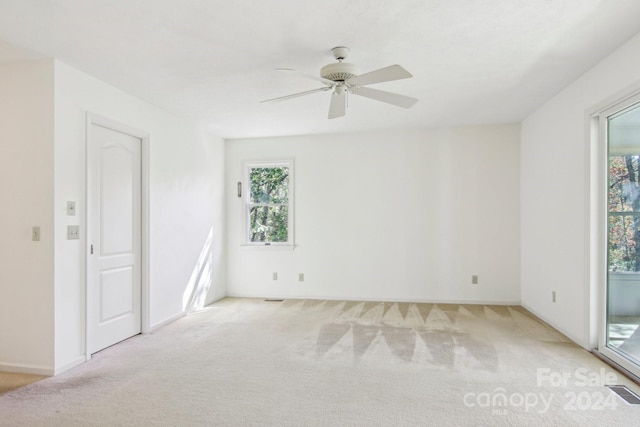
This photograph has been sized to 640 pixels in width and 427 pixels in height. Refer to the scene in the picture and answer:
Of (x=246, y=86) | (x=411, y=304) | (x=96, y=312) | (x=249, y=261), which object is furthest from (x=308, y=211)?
(x=96, y=312)

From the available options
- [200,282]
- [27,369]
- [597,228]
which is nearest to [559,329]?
[597,228]

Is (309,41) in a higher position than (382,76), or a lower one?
higher

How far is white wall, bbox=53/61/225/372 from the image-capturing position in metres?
2.98

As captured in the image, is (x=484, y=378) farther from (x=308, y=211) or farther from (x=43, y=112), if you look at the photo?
(x=43, y=112)

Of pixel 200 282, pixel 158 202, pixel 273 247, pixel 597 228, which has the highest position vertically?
pixel 158 202

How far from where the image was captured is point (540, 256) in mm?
4387

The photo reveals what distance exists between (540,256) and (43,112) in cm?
515

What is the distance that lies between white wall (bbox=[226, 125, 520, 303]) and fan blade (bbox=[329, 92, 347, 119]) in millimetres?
2380

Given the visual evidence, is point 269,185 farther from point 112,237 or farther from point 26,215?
point 26,215

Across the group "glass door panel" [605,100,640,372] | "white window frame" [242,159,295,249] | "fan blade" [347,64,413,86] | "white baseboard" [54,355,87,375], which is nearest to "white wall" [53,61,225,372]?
"white baseboard" [54,355,87,375]

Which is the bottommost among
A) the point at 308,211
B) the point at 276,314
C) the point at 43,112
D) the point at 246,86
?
the point at 276,314

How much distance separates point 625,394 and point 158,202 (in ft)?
14.5

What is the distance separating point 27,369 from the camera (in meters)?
2.91

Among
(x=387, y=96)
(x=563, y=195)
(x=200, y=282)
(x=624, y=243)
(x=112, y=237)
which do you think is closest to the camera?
(x=387, y=96)
